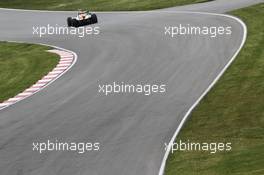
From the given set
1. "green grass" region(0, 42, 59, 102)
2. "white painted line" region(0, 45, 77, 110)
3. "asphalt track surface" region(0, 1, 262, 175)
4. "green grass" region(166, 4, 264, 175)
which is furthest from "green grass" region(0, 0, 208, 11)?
"green grass" region(166, 4, 264, 175)

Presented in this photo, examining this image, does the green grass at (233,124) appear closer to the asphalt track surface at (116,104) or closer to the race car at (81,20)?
the asphalt track surface at (116,104)

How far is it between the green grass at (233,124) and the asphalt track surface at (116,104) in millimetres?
580

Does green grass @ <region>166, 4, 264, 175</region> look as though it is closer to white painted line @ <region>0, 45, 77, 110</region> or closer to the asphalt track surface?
the asphalt track surface

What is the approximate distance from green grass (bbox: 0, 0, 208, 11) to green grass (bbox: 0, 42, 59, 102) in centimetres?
1132

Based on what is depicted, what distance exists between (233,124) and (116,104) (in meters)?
4.55

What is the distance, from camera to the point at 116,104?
68.0ft

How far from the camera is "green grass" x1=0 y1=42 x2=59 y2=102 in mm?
25359

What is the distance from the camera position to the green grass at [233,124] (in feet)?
47.3

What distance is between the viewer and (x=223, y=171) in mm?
13938

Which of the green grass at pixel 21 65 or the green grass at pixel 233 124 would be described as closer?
the green grass at pixel 233 124

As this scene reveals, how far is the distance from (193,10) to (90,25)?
21.9ft

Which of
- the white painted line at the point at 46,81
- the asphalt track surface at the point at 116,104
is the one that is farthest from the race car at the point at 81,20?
the white painted line at the point at 46,81

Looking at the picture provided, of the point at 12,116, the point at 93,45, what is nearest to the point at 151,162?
the point at 12,116

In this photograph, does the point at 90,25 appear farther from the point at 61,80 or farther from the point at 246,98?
the point at 246,98
